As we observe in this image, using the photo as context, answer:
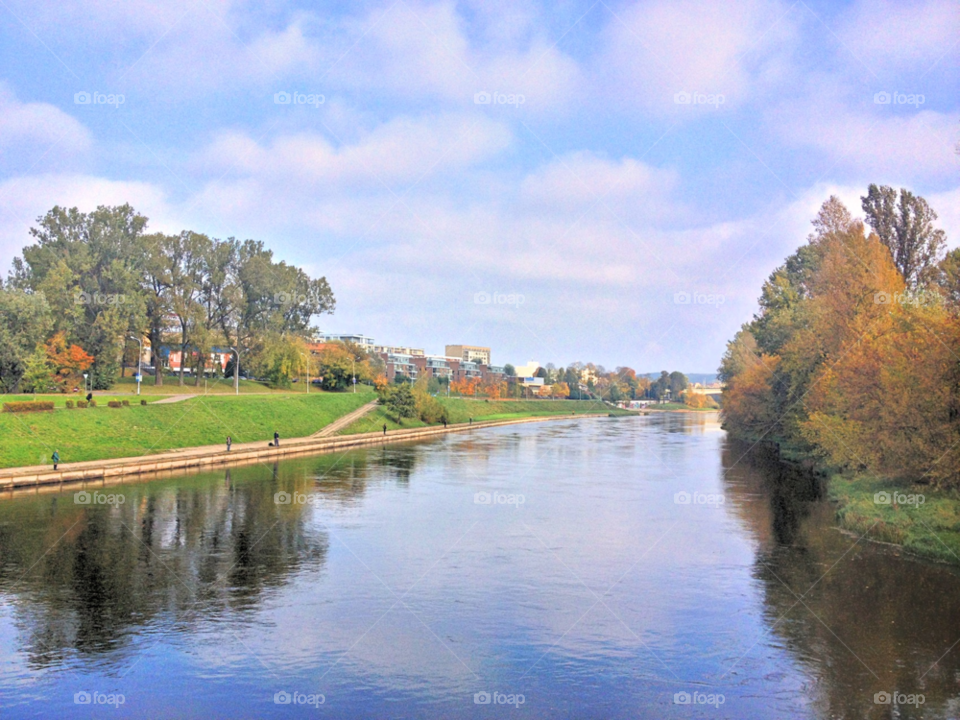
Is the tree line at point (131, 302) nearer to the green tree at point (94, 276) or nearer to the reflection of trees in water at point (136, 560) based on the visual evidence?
the green tree at point (94, 276)

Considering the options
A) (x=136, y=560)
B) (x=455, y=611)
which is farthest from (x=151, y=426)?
(x=455, y=611)

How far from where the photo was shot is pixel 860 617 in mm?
22578

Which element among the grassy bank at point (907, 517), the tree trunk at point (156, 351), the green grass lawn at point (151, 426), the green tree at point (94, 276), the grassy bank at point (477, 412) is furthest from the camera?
the grassy bank at point (477, 412)

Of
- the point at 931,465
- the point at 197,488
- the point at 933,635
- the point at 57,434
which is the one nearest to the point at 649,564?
the point at 933,635

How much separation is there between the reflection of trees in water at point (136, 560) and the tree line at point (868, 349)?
24.7 meters

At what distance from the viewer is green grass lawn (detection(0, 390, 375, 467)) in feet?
159

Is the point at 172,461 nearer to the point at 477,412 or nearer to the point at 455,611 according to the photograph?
the point at 455,611

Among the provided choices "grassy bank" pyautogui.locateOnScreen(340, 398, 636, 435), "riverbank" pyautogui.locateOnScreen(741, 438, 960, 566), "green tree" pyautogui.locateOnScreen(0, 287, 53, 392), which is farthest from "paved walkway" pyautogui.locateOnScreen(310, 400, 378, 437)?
"riverbank" pyautogui.locateOnScreen(741, 438, 960, 566)

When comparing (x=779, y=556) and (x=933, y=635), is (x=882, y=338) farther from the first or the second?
(x=933, y=635)

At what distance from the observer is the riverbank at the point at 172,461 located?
42.2 m

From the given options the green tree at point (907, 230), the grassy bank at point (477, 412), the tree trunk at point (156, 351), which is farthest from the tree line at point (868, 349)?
the tree trunk at point (156, 351)

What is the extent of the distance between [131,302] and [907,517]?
76.9 metres

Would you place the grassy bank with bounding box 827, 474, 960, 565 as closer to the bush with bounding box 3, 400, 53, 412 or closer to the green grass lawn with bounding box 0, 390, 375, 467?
the green grass lawn with bounding box 0, 390, 375, 467

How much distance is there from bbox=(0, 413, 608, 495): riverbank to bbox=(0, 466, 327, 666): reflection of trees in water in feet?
10.2
